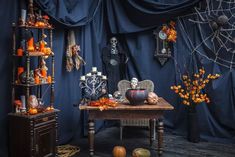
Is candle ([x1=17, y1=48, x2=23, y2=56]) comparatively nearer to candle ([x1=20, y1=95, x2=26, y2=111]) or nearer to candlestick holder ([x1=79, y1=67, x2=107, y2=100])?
candle ([x1=20, y1=95, x2=26, y2=111])

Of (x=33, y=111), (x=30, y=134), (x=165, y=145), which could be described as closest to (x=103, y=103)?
(x=33, y=111)

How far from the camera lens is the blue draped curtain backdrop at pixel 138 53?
4371mm

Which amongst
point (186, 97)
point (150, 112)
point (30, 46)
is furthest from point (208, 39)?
point (30, 46)

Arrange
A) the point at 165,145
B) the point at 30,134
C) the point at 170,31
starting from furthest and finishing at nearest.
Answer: the point at 170,31
the point at 165,145
the point at 30,134

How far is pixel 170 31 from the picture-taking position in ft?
16.6

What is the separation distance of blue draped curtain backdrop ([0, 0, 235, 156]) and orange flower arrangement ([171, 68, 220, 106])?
6.5 inches

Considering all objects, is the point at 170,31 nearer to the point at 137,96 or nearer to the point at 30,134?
the point at 137,96

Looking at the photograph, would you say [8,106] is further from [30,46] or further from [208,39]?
[208,39]

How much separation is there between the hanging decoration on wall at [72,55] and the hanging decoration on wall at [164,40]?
1.46m

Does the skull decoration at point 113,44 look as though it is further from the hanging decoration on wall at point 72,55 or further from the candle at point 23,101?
the candle at point 23,101

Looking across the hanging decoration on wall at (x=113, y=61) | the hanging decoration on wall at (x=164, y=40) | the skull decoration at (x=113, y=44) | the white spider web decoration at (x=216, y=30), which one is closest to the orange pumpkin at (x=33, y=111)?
the hanging decoration on wall at (x=113, y=61)

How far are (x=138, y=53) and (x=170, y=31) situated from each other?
0.72 meters

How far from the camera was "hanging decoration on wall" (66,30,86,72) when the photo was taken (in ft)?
14.4

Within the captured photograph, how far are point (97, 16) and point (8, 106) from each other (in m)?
2.44
